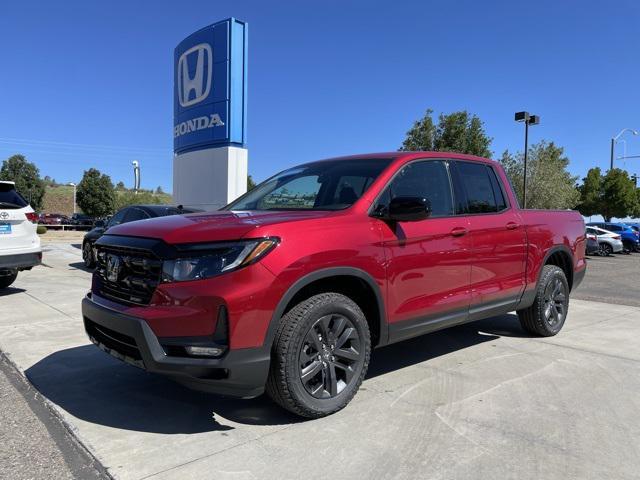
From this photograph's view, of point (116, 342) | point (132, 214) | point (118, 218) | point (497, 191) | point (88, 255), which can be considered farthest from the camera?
point (88, 255)

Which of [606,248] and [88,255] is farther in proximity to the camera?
[606,248]

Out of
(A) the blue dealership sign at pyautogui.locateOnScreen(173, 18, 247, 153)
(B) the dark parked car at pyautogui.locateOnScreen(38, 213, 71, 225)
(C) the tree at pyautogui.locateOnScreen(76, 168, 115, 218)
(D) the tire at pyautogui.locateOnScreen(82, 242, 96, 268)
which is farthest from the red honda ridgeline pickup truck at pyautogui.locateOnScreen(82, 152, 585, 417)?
(C) the tree at pyautogui.locateOnScreen(76, 168, 115, 218)

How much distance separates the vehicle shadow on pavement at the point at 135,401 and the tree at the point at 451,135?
1061 inches

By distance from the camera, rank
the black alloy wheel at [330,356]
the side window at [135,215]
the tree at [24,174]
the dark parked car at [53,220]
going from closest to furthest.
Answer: the black alloy wheel at [330,356] → the side window at [135,215] → the dark parked car at [53,220] → the tree at [24,174]

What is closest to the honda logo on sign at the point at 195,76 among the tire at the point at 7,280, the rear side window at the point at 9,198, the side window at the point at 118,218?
the side window at the point at 118,218

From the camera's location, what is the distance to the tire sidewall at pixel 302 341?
330 cm

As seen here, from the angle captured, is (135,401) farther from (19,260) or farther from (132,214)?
(132,214)

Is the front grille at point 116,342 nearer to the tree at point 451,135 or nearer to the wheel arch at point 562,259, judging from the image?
the wheel arch at point 562,259

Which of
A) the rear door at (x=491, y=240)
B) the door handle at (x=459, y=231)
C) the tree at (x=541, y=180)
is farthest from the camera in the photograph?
the tree at (x=541, y=180)

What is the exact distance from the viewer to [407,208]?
3.74 metres

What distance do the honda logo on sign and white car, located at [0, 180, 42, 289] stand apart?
26.7 feet

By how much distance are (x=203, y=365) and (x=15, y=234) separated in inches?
241

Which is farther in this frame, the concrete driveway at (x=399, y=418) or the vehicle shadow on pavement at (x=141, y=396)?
the vehicle shadow on pavement at (x=141, y=396)

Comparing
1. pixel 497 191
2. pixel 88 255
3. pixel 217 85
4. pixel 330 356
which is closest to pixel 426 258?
pixel 330 356
